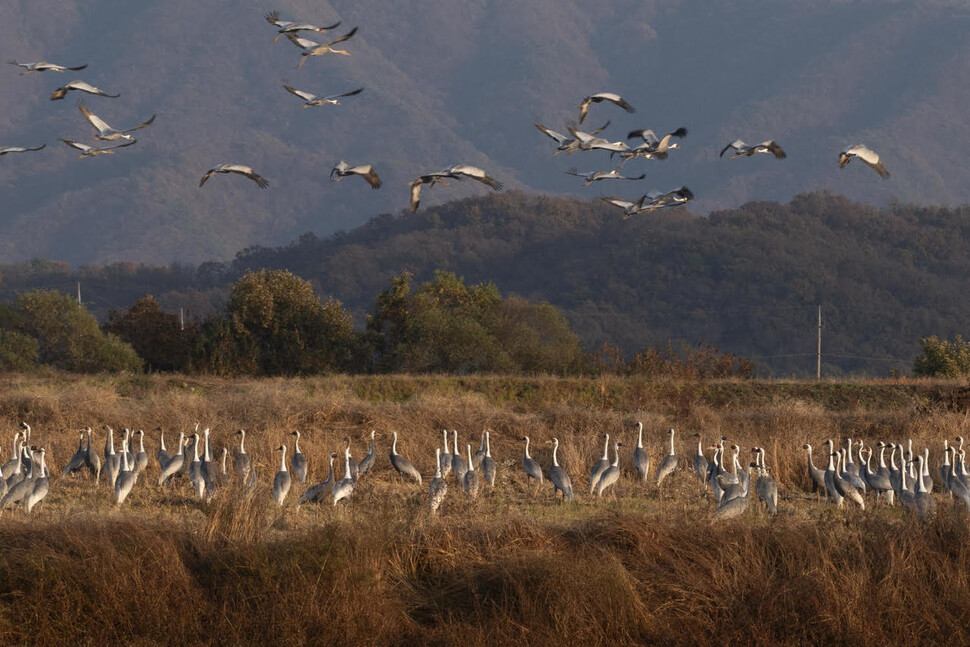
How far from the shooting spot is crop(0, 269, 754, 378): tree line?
3931cm

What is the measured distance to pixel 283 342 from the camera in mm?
40562

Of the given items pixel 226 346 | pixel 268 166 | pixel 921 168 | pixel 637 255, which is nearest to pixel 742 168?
pixel 921 168

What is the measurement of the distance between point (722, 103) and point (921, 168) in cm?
3741

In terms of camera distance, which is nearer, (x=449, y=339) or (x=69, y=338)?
(x=69, y=338)

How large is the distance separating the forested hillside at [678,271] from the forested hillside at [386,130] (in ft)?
158

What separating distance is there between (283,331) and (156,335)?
4600mm

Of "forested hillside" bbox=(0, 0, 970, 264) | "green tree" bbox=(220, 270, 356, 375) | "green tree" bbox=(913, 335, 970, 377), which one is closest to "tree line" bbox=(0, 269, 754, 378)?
"green tree" bbox=(220, 270, 356, 375)

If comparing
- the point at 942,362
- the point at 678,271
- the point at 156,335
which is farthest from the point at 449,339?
the point at 678,271

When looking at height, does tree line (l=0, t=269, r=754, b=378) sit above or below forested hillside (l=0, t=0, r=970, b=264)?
below

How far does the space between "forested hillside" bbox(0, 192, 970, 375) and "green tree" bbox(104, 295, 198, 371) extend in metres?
23.0

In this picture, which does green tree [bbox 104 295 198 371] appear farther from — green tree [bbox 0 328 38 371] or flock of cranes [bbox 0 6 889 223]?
flock of cranes [bbox 0 6 889 223]

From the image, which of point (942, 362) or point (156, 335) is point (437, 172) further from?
point (156, 335)

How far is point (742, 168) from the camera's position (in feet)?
518

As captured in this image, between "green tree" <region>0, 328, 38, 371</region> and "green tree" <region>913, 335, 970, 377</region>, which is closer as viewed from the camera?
"green tree" <region>913, 335, 970, 377</region>
